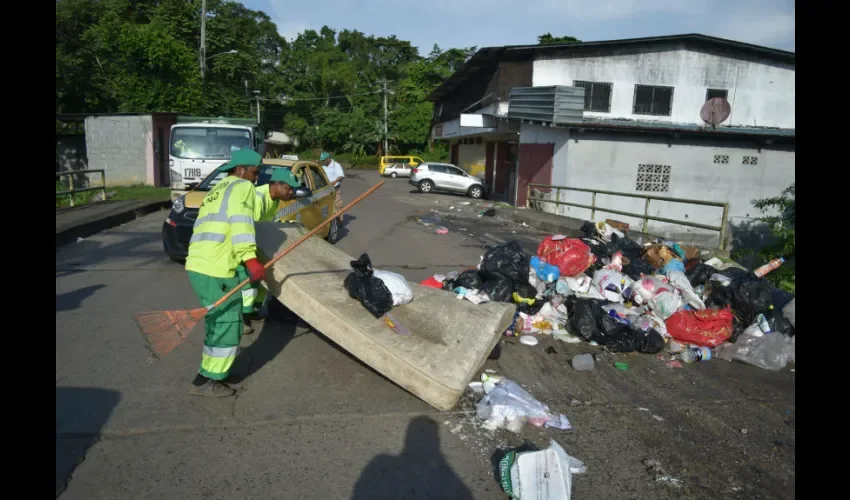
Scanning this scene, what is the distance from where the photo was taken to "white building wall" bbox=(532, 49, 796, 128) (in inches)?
866

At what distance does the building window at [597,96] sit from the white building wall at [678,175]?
299cm

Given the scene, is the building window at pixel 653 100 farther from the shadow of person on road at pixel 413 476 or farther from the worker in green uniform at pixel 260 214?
the shadow of person on road at pixel 413 476

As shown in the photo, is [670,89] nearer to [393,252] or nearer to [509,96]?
[509,96]

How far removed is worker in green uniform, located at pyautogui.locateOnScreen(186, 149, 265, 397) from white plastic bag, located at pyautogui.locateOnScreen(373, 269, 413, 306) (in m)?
1.27

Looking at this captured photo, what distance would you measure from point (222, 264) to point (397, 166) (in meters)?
37.5

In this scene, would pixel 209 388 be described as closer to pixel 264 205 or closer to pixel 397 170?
pixel 264 205

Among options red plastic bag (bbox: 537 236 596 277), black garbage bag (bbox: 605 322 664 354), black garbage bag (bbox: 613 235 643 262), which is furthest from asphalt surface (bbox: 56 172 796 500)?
black garbage bag (bbox: 613 235 643 262)

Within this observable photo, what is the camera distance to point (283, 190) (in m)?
4.65

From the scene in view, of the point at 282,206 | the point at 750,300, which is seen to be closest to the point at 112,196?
the point at 282,206

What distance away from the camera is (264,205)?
15.5 ft

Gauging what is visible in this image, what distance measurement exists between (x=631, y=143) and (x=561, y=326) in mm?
15663

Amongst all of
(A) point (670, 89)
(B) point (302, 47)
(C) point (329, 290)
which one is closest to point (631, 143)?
(A) point (670, 89)
